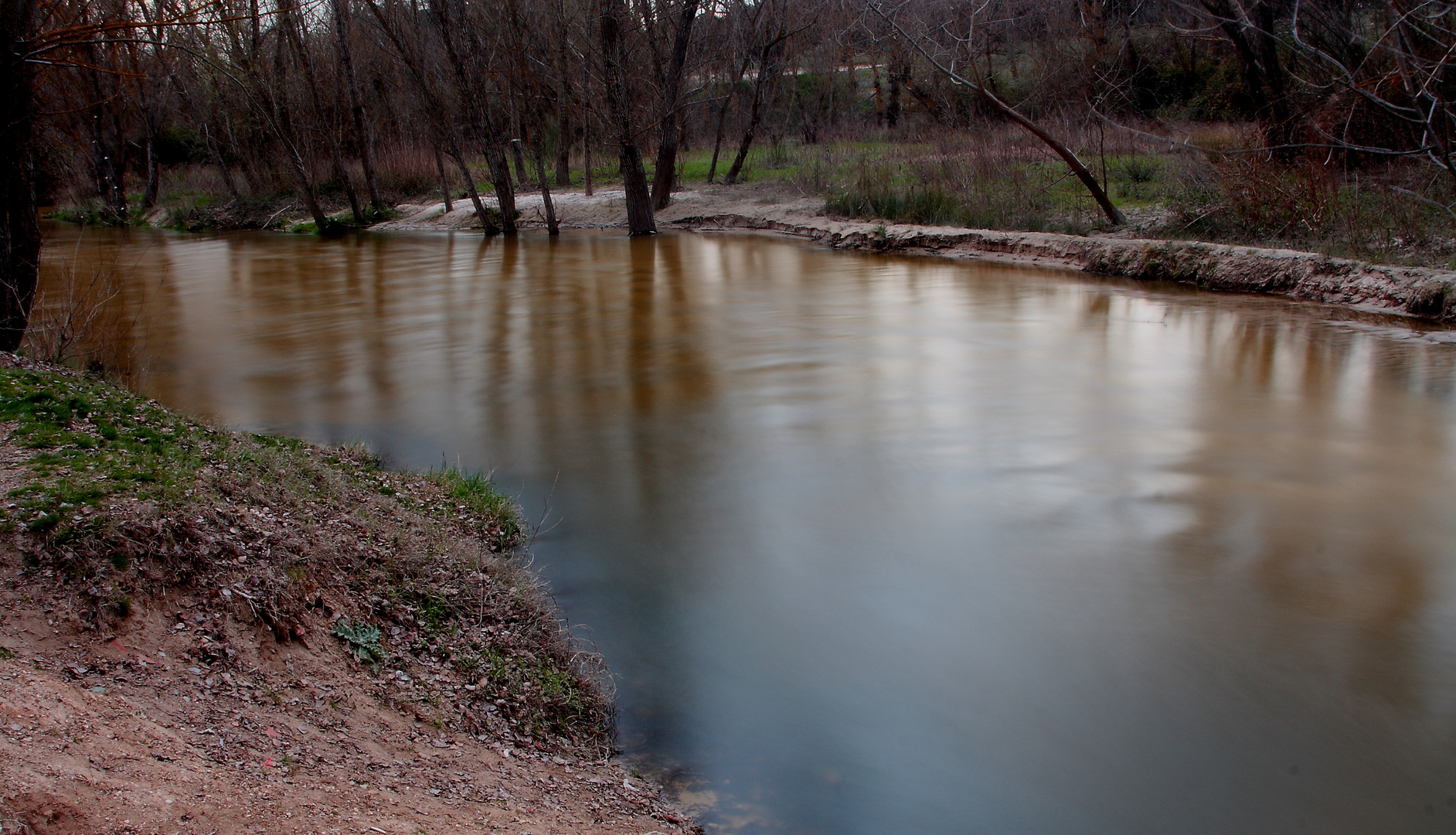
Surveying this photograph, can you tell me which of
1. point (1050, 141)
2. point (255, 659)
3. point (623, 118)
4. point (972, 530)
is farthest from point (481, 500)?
point (623, 118)

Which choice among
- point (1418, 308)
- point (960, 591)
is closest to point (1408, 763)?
point (960, 591)

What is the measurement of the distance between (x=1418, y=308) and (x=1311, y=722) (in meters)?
8.63

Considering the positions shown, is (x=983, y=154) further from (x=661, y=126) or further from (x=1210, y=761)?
(x=1210, y=761)

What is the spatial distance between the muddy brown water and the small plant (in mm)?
1057

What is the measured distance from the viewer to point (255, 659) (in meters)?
3.34

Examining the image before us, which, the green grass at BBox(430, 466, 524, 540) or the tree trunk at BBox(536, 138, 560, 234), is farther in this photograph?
the tree trunk at BBox(536, 138, 560, 234)

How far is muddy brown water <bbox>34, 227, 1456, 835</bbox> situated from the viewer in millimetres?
3859

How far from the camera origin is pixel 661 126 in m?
22.4

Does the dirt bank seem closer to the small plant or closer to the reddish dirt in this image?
the reddish dirt

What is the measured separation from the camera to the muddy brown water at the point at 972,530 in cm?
386

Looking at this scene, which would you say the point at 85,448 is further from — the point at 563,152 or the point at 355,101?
the point at 563,152

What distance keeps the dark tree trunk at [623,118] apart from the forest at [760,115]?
68 millimetres

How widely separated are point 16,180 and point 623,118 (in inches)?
547

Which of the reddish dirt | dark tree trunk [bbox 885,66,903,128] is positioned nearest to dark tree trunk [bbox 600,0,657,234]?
dark tree trunk [bbox 885,66,903,128]
